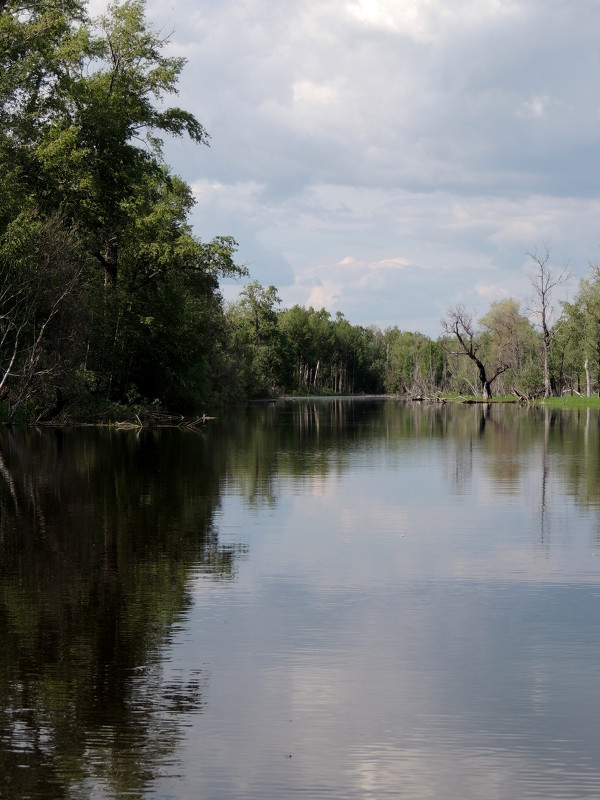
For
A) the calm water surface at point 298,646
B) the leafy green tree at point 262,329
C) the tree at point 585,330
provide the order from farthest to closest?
the leafy green tree at point 262,329, the tree at point 585,330, the calm water surface at point 298,646

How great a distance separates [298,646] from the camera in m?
8.54

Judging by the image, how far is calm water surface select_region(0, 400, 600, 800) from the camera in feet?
19.4

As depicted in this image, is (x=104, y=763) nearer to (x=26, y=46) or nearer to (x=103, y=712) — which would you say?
(x=103, y=712)

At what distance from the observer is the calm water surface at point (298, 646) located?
5914 millimetres

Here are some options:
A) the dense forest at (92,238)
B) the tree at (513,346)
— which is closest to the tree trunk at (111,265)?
the dense forest at (92,238)

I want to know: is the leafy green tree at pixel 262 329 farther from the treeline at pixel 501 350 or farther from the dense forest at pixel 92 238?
the dense forest at pixel 92 238

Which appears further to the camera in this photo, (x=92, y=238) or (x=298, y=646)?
(x=92, y=238)

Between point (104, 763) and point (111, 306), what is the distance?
1847 inches

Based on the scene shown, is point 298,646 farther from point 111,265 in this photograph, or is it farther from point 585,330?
point 585,330

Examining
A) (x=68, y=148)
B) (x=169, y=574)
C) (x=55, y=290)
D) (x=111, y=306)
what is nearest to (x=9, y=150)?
(x=68, y=148)

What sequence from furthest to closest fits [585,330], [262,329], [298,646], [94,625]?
[262,329]
[585,330]
[94,625]
[298,646]

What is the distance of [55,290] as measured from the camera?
133 feet

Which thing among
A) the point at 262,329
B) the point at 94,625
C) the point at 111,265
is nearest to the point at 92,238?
the point at 111,265

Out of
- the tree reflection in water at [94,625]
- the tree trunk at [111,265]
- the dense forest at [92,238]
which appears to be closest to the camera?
the tree reflection in water at [94,625]
